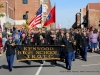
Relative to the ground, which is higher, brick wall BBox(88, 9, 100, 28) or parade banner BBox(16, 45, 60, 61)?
brick wall BBox(88, 9, 100, 28)

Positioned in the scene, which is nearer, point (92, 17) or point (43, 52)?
point (43, 52)

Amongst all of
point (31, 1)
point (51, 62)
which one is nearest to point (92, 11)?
point (31, 1)

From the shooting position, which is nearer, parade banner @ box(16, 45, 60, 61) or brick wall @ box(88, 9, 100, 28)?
parade banner @ box(16, 45, 60, 61)

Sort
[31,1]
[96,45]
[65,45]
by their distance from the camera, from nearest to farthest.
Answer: [65,45] → [96,45] → [31,1]

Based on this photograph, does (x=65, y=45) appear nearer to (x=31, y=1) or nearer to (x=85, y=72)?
(x=85, y=72)

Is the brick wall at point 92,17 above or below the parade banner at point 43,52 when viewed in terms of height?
above

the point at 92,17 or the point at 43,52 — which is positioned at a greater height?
the point at 92,17

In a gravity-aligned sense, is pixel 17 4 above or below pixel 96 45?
above

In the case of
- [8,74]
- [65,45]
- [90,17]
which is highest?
[90,17]

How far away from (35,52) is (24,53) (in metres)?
0.52

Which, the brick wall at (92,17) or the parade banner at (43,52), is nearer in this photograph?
the parade banner at (43,52)

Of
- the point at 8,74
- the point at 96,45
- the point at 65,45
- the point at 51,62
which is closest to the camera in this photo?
the point at 8,74

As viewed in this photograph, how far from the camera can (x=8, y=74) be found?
11609 millimetres

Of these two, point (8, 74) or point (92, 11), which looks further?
point (92, 11)
